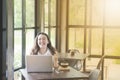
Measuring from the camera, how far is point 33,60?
3371 millimetres

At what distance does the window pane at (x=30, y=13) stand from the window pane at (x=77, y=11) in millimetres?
2009

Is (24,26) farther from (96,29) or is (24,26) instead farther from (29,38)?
(96,29)

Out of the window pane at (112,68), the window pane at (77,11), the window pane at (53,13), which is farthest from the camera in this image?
the window pane at (77,11)

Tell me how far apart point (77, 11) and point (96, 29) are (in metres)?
0.71

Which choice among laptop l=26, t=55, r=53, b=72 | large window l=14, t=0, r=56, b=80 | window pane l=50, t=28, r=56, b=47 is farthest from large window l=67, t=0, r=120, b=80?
laptop l=26, t=55, r=53, b=72

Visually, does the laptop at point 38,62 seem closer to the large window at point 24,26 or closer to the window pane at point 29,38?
the large window at point 24,26

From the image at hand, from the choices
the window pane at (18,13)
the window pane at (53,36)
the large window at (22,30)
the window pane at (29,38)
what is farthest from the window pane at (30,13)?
the window pane at (53,36)

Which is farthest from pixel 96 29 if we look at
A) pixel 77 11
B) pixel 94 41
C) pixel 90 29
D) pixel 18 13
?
pixel 18 13

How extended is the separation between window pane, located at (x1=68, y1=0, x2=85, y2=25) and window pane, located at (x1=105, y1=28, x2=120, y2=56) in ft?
2.57

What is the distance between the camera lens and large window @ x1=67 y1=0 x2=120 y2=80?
6.98 m

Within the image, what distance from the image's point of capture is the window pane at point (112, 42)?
691 cm

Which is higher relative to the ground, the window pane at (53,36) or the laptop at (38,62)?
the window pane at (53,36)

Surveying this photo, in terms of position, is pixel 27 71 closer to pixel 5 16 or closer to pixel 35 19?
pixel 5 16

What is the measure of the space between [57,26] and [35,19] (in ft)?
5.43
